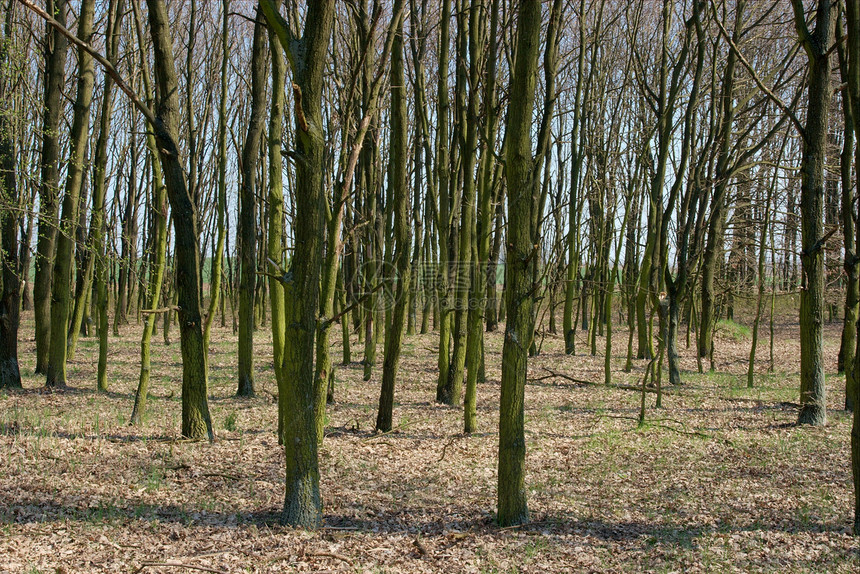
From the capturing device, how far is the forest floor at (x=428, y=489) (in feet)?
11.3

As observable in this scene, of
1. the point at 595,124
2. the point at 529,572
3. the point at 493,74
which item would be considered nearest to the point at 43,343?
the point at 493,74

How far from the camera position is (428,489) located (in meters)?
4.80

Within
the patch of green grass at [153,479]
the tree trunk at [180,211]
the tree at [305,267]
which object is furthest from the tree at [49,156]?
the tree at [305,267]

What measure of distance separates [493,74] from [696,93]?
3.80 meters

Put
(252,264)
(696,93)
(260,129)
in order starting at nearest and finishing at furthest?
(260,129) < (252,264) < (696,93)

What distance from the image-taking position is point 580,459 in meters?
5.72

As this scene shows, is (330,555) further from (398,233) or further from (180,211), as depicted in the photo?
(398,233)

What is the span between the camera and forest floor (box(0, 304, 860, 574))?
3459 mm

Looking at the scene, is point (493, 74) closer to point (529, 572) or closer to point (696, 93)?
point (696, 93)

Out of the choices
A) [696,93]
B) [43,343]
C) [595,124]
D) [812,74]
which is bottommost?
[43,343]

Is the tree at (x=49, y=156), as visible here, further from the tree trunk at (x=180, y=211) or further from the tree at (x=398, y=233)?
the tree at (x=398, y=233)

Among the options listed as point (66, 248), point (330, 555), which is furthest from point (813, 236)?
point (66, 248)

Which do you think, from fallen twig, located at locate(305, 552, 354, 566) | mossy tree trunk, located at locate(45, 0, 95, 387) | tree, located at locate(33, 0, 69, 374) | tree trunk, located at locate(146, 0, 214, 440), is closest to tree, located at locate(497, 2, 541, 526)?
fallen twig, located at locate(305, 552, 354, 566)

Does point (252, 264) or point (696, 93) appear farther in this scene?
point (696, 93)
